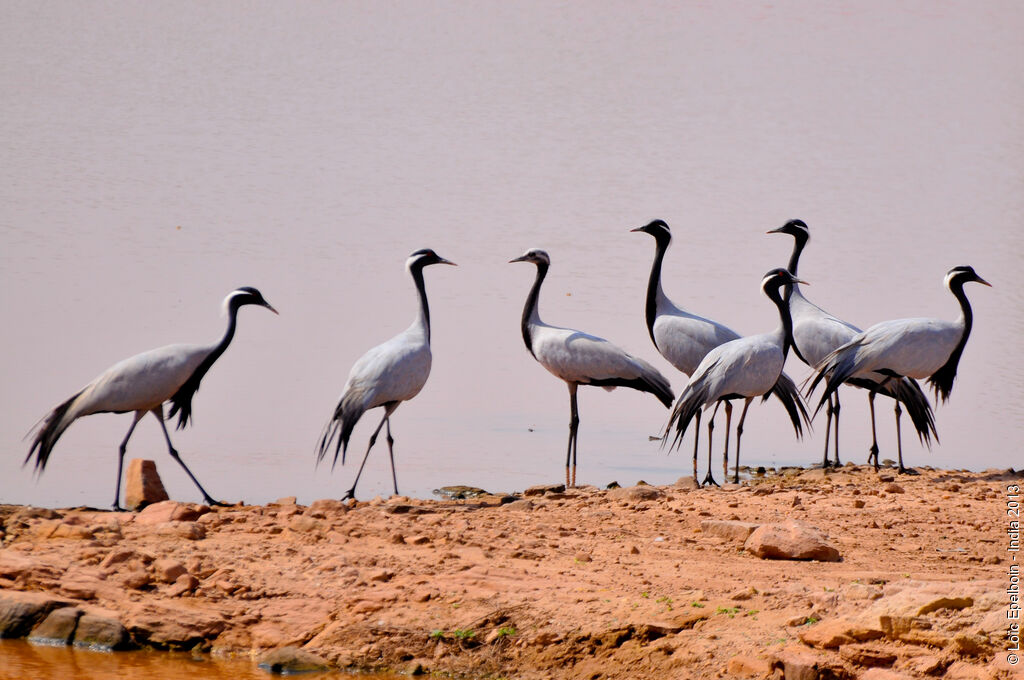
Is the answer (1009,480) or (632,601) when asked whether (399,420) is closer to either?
(1009,480)

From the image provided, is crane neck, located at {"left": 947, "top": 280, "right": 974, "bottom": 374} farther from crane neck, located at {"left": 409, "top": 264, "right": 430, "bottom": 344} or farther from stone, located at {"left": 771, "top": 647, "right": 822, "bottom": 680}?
stone, located at {"left": 771, "top": 647, "right": 822, "bottom": 680}

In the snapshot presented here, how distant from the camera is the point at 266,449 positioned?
11.3 metres

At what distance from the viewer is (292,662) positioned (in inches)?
259

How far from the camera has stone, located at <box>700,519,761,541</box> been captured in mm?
7938

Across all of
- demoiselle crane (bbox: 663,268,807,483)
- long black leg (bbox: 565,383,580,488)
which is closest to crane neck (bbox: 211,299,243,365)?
long black leg (bbox: 565,383,580,488)

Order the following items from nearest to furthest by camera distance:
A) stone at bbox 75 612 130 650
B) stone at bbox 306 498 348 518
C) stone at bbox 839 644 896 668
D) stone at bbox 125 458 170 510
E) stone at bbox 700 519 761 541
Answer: stone at bbox 839 644 896 668 → stone at bbox 75 612 130 650 → stone at bbox 700 519 761 541 → stone at bbox 306 498 348 518 → stone at bbox 125 458 170 510

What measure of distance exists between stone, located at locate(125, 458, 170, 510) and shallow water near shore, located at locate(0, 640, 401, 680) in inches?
89.6

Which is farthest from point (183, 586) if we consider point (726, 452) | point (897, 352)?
point (897, 352)

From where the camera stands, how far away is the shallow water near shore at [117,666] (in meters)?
6.37

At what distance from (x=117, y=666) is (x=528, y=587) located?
205cm

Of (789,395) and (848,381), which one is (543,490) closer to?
(789,395)

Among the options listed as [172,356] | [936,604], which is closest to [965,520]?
[936,604]

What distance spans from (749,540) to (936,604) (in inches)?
72.7

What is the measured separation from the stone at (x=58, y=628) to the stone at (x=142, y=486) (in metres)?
2.11
